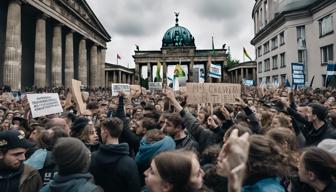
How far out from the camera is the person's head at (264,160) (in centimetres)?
285

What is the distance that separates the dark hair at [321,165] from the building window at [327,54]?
36.6 m

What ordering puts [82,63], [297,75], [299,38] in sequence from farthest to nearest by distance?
1. [82,63]
2. [299,38]
3. [297,75]

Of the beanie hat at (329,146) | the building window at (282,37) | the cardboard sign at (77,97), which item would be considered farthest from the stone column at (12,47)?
the building window at (282,37)

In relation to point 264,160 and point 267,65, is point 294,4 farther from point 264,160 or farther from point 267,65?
point 264,160

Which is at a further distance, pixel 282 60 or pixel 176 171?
pixel 282 60

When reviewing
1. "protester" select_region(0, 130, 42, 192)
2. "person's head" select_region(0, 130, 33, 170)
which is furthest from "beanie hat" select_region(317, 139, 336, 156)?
"person's head" select_region(0, 130, 33, 170)

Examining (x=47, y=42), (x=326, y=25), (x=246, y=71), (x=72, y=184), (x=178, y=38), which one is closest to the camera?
(x=72, y=184)

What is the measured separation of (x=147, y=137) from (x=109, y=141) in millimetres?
518

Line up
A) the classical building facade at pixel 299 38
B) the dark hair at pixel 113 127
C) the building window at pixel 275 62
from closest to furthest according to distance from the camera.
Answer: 1. the dark hair at pixel 113 127
2. the classical building facade at pixel 299 38
3. the building window at pixel 275 62

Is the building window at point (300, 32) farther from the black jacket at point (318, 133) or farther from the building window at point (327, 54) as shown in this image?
the black jacket at point (318, 133)

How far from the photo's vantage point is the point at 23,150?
3.92m

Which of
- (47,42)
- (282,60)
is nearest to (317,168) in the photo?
(47,42)

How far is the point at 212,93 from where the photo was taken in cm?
859

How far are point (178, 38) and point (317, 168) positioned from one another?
80.6m
